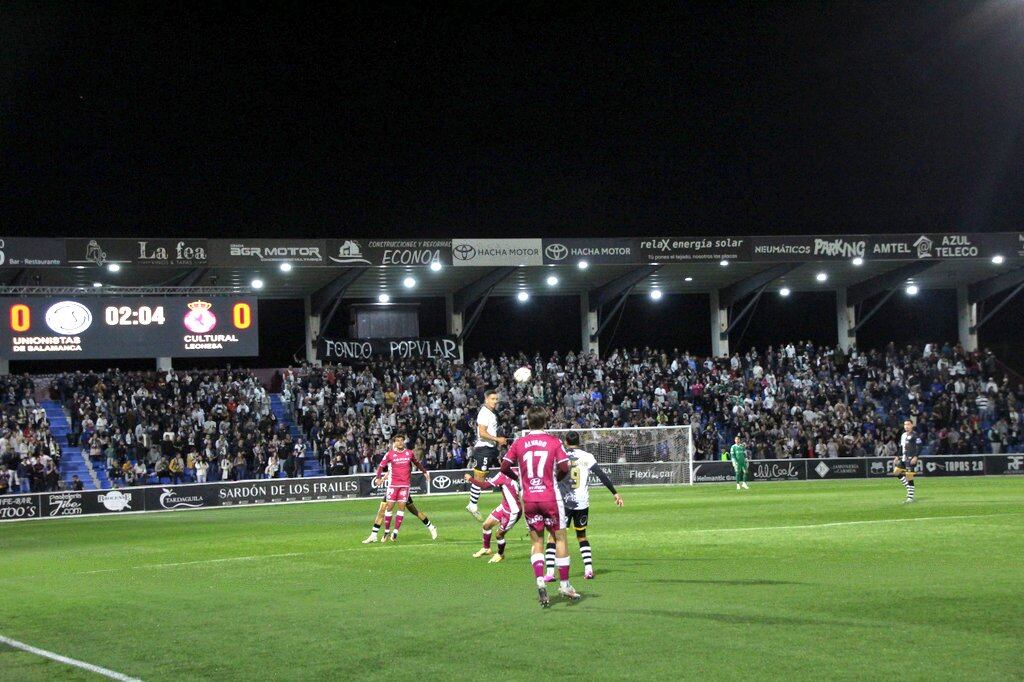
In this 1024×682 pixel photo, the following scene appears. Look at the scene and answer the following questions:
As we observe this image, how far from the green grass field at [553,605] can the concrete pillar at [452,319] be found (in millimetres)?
33598

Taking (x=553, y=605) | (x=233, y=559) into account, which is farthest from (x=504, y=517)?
(x=553, y=605)

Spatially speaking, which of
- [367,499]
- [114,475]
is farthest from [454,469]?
[114,475]

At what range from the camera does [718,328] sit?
60156 mm

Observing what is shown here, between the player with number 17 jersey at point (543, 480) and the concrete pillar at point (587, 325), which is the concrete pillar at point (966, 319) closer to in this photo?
the concrete pillar at point (587, 325)

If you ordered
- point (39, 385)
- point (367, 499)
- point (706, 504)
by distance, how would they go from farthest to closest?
point (39, 385)
point (367, 499)
point (706, 504)

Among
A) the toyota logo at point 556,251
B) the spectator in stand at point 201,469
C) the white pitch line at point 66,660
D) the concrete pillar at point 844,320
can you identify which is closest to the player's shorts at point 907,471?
the white pitch line at point 66,660

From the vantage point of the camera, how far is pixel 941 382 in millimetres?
53219

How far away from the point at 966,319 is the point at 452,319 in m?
28.5

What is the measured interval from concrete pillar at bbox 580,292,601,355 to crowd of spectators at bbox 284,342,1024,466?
3405mm

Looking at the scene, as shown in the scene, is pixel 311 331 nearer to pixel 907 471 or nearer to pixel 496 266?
pixel 496 266

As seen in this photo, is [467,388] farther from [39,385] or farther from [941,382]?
[941,382]

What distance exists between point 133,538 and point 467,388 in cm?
2635

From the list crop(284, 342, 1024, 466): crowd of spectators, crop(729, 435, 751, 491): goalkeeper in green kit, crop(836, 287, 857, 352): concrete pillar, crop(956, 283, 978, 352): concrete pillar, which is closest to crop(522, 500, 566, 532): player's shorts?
crop(729, 435, 751, 491): goalkeeper in green kit

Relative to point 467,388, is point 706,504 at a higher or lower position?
lower
